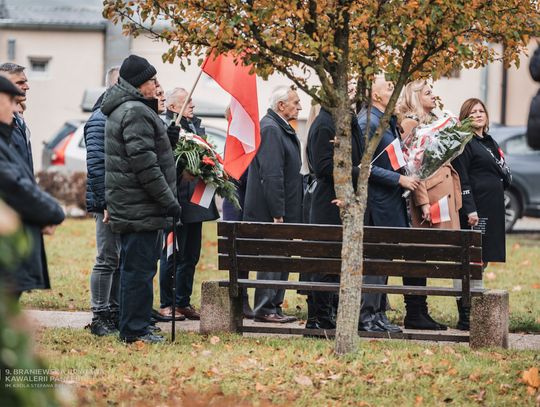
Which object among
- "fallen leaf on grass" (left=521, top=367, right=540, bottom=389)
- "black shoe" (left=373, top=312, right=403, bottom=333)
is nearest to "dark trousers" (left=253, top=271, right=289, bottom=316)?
"black shoe" (left=373, top=312, right=403, bottom=333)

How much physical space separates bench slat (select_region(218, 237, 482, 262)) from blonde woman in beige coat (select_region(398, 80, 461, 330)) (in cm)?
120

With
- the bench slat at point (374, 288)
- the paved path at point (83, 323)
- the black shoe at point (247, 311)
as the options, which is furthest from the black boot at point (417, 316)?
the black shoe at point (247, 311)

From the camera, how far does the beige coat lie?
29.5 feet

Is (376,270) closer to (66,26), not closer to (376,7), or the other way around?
(376,7)

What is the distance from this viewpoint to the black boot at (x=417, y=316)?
8.95m

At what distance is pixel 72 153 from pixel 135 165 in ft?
44.3

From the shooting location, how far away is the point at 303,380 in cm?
632

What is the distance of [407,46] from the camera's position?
6.87 meters

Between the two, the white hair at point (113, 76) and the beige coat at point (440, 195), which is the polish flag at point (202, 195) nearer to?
the white hair at point (113, 76)

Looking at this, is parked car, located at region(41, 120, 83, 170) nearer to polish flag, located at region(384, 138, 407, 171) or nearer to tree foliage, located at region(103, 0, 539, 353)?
polish flag, located at region(384, 138, 407, 171)

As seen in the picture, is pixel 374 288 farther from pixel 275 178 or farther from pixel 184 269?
pixel 184 269

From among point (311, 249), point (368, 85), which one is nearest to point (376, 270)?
point (311, 249)

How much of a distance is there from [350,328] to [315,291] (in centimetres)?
144

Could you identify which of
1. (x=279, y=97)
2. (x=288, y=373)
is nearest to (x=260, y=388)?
(x=288, y=373)
